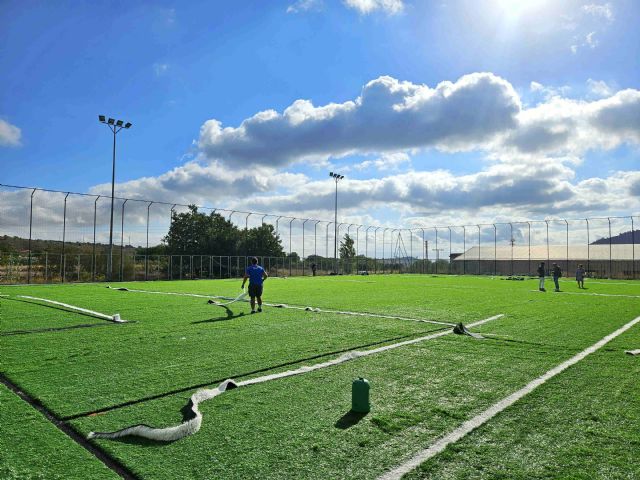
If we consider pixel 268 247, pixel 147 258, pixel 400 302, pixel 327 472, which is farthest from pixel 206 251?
pixel 327 472

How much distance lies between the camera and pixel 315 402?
18.6 feet

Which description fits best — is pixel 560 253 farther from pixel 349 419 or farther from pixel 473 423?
pixel 349 419

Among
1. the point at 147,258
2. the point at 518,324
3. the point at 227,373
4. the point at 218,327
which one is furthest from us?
the point at 147,258

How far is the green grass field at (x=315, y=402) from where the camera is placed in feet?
13.3

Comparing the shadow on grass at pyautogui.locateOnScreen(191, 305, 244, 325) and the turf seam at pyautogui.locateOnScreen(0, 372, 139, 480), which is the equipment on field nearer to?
the turf seam at pyautogui.locateOnScreen(0, 372, 139, 480)

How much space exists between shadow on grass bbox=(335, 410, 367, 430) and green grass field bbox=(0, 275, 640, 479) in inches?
1.0

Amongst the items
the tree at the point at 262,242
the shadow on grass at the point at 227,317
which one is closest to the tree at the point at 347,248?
the tree at the point at 262,242

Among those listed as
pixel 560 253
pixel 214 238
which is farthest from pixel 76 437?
pixel 560 253

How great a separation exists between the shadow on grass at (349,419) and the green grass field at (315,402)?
0.03m

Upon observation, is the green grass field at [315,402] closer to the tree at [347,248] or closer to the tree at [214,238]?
the tree at [214,238]

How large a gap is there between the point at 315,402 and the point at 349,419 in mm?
702

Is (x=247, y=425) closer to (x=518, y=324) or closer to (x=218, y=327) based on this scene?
(x=218, y=327)

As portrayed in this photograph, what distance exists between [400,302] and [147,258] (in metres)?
28.9

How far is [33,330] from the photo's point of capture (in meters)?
10.8
